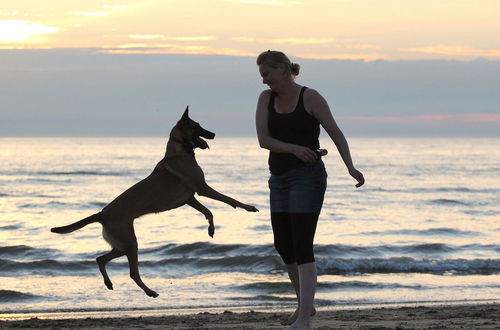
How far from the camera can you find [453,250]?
54.1 feet

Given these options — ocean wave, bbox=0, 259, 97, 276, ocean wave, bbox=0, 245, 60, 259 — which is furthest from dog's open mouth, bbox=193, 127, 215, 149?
ocean wave, bbox=0, 245, 60, 259

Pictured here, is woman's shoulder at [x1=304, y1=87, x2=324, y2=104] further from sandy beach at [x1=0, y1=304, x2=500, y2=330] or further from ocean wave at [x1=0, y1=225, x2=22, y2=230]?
ocean wave at [x1=0, y1=225, x2=22, y2=230]

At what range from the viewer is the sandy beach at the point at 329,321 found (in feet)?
24.4

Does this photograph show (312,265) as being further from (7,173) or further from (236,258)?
(7,173)

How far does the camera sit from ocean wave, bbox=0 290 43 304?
35.7 ft

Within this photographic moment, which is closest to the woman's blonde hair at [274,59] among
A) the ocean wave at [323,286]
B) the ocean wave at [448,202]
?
the ocean wave at [323,286]

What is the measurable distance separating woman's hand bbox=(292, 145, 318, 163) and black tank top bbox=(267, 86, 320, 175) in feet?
0.31

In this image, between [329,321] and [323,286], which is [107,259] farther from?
[323,286]

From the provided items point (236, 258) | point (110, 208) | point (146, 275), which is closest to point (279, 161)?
point (110, 208)

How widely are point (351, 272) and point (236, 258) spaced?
2364 mm

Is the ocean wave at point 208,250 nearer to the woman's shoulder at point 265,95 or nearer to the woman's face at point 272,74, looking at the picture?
the woman's shoulder at point 265,95

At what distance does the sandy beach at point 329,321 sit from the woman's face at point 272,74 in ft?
9.19

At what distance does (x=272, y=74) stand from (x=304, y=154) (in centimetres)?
60

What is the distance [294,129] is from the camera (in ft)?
17.9
